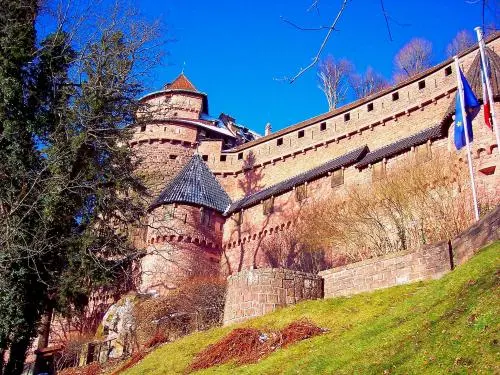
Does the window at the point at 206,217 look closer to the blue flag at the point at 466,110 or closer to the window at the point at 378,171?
the window at the point at 378,171

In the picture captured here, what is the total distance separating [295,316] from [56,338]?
17.3 m

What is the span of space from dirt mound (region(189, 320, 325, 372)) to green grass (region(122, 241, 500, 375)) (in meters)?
0.31

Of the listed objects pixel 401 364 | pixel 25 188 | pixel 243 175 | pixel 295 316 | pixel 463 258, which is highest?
pixel 243 175

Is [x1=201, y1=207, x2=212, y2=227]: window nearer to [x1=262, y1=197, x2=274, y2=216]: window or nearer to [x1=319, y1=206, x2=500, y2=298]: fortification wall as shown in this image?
[x1=262, y1=197, x2=274, y2=216]: window

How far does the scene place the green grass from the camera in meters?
7.14

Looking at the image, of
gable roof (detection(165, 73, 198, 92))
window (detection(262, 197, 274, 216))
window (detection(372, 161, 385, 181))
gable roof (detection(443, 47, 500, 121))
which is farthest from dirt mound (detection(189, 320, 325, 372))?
gable roof (detection(165, 73, 198, 92))

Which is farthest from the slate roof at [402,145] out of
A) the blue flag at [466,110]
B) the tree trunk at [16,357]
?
the tree trunk at [16,357]

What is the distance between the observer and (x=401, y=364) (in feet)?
24.9

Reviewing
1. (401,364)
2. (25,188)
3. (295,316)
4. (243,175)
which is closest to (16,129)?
(25,188)

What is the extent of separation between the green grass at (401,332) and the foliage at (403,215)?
439 cm

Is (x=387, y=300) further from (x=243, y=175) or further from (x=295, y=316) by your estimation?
(x=243, y=175)

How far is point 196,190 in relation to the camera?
97.7ft

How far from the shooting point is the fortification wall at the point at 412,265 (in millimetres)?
11367

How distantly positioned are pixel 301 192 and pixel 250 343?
16.6 meters
